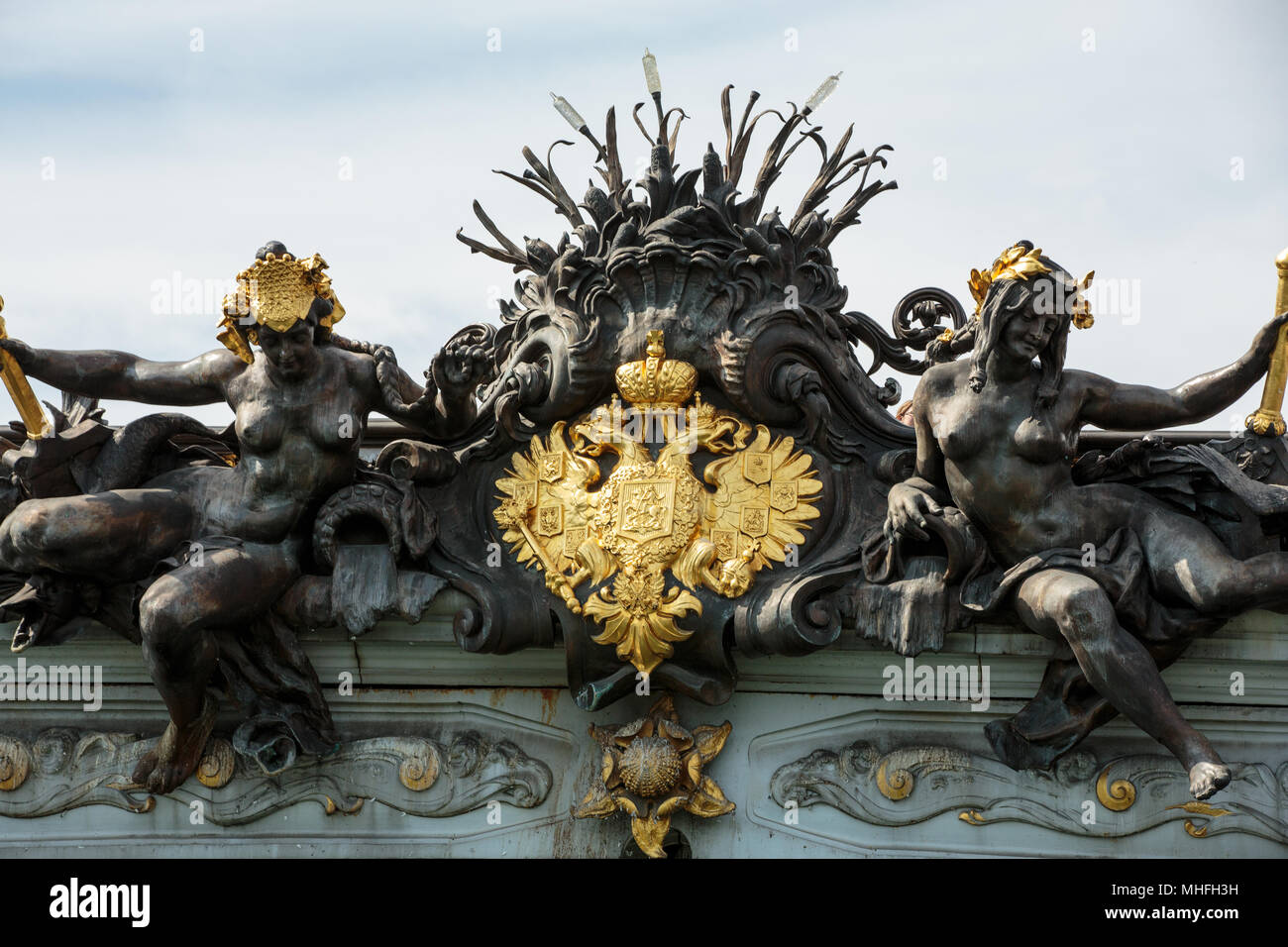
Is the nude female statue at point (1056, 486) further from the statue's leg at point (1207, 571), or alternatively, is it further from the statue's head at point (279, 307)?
the statue's head at point (279, 307)

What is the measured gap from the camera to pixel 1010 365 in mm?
6863

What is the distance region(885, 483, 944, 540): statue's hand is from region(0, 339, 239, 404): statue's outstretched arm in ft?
8.59

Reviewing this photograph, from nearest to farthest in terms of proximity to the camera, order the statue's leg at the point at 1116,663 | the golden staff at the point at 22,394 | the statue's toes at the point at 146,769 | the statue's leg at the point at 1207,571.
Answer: the statue's leg at the point at 1116,663 < the statue's leg at the point at 1207,571 < the statue's toes at the point at 146,769 < the golden staff at the point at 22,394

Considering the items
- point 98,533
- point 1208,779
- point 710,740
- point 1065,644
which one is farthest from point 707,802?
point 98,533

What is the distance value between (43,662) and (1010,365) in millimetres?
3992

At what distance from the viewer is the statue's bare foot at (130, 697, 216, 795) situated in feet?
23.9

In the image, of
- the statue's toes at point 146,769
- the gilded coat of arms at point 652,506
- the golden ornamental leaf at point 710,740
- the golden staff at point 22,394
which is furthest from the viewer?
the golden staff at point 22,394

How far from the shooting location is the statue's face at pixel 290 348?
23.5 feet

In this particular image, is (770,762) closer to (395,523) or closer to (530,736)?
(530,736)

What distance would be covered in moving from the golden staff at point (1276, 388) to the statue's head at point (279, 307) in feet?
11.9

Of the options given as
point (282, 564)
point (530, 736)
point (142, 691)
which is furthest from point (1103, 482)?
point (142, 691)

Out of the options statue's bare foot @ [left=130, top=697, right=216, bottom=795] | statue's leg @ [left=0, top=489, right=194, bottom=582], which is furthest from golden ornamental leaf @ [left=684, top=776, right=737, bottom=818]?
statue's leg @ [left=0, top=489, right=194, bottom=582]

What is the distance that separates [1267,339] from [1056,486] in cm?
100

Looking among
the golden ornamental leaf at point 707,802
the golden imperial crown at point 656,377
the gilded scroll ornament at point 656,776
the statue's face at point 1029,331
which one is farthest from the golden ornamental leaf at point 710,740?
the statue's face at point 1029,331
